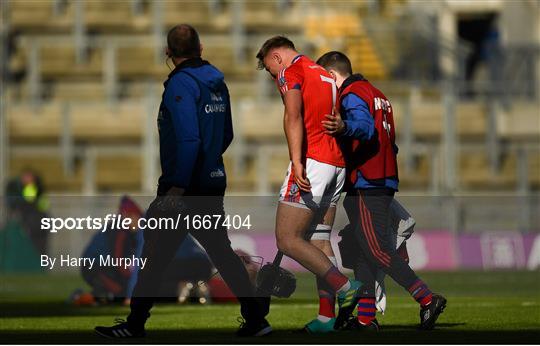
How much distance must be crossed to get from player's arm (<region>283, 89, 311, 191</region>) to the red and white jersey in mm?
141

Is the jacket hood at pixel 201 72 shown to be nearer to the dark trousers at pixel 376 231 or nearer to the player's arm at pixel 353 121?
the player's arm at pixel 353 121

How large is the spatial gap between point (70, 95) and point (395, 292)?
14.8 metres

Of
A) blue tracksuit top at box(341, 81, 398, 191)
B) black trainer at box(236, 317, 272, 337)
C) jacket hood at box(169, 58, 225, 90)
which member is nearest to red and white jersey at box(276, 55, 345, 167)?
blue tracksuit top at box(341, 81, 398, 191)

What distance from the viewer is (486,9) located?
34.7m

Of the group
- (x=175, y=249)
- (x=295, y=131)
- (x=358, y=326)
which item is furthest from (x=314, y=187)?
(x=358, y=326)

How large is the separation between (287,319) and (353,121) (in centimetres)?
265

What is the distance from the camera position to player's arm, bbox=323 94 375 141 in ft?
31.8

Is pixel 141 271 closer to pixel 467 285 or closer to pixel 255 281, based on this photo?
pixel 255 281

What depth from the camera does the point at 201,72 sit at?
9.44m

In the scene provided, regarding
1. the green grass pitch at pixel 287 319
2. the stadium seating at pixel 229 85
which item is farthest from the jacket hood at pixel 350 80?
the stadium seating at pixel 229 85

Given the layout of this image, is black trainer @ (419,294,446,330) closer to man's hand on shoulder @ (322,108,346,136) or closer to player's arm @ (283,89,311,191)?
player's arm @ (283,89,311,191)

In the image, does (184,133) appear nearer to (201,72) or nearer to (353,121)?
(201,72)

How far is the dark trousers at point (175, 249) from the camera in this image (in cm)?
941

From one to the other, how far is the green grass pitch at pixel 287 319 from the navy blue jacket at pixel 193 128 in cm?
107
